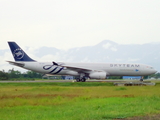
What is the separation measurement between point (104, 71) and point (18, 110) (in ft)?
108

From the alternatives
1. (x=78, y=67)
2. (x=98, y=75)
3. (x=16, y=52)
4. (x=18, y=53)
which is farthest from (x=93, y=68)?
(x=16, y=52)

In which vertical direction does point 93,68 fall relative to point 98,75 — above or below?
above

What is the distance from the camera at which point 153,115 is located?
1109 centimetres

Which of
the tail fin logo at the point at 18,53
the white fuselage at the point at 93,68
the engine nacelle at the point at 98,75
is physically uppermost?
the tail fin logo at the point at 18,53

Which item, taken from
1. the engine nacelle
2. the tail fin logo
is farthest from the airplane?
the engine nacelle

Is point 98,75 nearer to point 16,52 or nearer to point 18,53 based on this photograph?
point 18,53

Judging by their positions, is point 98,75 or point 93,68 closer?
point 98,75

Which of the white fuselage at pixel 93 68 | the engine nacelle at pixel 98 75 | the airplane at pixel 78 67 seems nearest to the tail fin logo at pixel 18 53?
the airplane at pixel 78 67

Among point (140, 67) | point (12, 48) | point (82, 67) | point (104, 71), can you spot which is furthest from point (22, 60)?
point (140, 67)

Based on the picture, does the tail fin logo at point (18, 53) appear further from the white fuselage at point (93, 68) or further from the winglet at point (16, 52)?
the white fuselage at point (93, 68)

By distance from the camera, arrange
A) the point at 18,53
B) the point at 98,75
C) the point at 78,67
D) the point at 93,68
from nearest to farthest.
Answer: the point at 98,75
the point at 78,67
the point at 93,68
the point at 18,53

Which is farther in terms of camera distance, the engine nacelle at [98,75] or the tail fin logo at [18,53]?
the tail fin logo at [18,53]

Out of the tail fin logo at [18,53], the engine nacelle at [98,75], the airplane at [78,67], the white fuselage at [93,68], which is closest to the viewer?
the engine nacelle at [98,75]

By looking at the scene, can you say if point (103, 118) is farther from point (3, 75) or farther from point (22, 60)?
point (3, 75)
